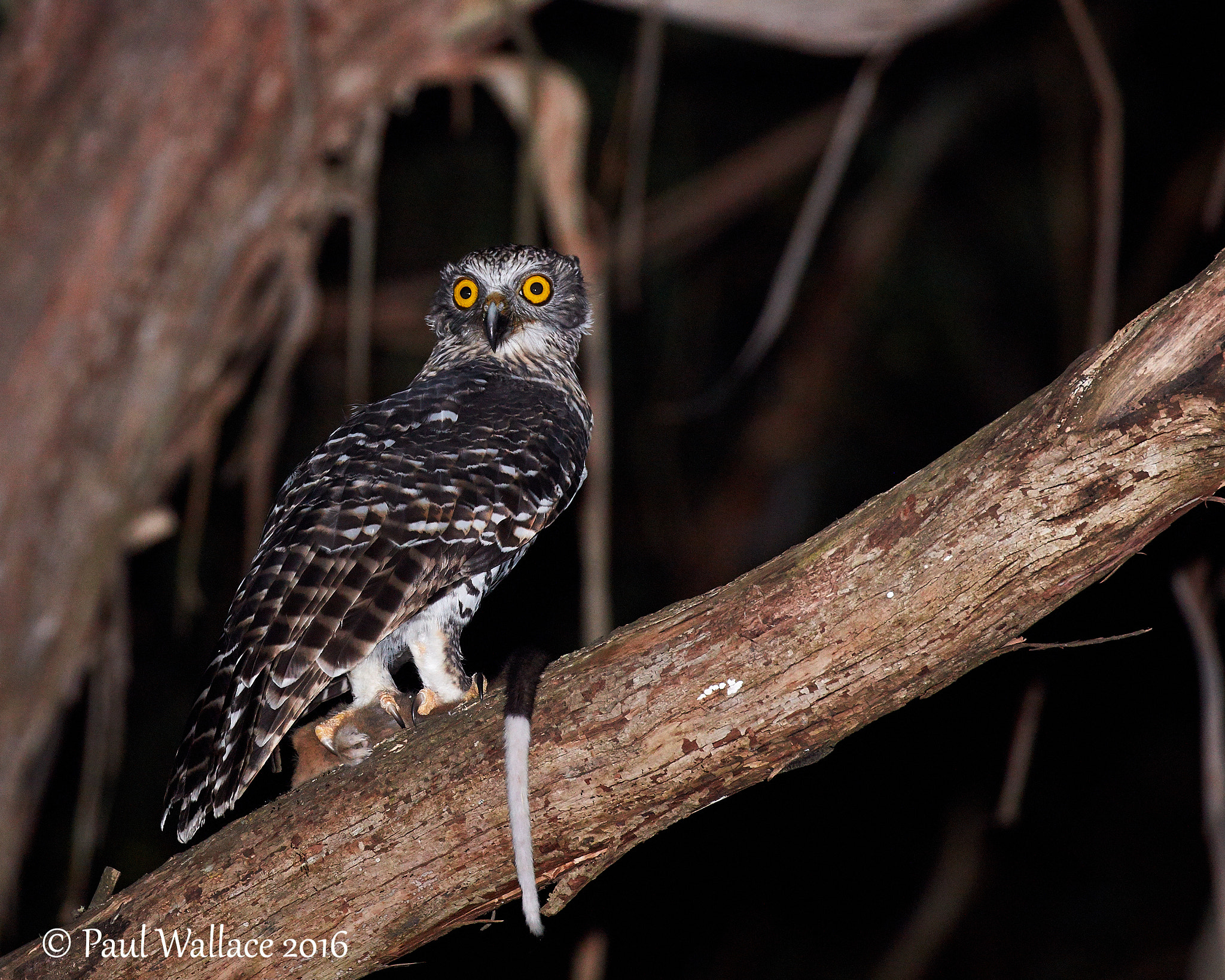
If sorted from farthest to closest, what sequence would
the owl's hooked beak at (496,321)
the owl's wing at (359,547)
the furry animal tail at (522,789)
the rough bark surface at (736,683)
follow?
the owl's hooked beak at (496,321) → the owl's wing at (359,547) → the furry animal tail at (522,789) → the rough bark surface at (736,683)

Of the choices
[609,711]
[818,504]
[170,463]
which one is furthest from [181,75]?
[818,504]

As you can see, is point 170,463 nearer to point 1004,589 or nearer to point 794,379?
point 1004,589

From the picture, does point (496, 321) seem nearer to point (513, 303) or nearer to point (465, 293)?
point (513, 303)

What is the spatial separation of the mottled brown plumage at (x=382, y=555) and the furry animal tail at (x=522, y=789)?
0.76m

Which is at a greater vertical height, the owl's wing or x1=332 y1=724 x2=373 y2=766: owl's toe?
the owl's wing

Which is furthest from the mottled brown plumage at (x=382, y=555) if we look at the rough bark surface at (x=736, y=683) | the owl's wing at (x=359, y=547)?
the rough bark surface at (x=736, y=683)

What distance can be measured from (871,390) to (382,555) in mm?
6800

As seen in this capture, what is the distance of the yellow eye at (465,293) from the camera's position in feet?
15.3

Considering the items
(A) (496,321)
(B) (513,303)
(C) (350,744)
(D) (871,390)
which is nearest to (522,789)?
(C) (350,744)

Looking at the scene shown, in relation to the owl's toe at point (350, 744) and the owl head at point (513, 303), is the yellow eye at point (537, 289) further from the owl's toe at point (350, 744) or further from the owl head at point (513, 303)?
the owl's toe at point (350, 744)

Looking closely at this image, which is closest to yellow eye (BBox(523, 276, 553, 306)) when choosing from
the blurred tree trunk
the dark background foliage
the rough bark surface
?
the blurred tree trunk

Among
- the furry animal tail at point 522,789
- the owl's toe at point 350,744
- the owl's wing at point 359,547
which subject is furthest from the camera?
the owl's toe at point 350,744

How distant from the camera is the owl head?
4574 millimetres

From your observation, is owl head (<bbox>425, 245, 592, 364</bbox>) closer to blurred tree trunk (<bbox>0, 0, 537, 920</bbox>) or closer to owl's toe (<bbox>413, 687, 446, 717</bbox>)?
blurred tree trunk (<bbox>0, 0, 537, 920</bbox>)
